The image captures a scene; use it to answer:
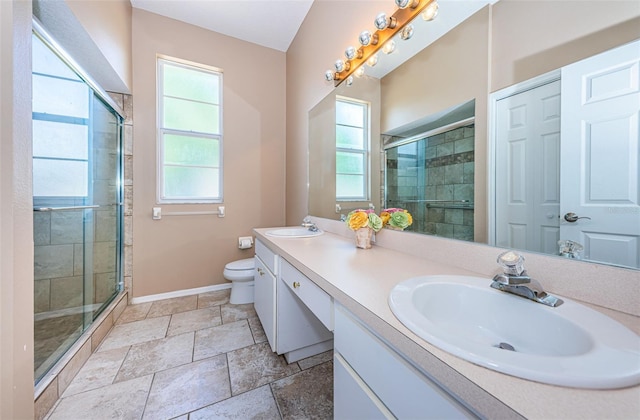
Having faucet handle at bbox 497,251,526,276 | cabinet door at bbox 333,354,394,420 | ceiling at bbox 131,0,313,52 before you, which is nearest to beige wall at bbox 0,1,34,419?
cabinet door at bbox 333,354,394,420

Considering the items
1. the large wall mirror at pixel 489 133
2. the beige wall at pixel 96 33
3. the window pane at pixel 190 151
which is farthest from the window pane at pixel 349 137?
the beige wall at pixel 96 33

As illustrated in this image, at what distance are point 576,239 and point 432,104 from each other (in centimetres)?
72

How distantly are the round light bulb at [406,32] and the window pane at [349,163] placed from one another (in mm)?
650

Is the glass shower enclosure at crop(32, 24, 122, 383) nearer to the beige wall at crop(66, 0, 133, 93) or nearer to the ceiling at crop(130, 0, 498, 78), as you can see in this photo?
the beige wall at crop(66, 0, 133, 93)

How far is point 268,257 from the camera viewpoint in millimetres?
1575

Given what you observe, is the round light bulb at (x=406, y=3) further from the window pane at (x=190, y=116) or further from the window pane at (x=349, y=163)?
the window pane at (x=190, y=116)

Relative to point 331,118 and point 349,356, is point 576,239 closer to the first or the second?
point 349,356

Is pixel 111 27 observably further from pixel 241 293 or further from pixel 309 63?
pixel 241 293

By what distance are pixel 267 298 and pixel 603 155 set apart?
5.24ft

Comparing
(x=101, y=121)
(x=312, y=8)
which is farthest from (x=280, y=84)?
(x=101, y=121)

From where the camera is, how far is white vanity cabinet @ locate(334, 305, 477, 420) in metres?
0.45

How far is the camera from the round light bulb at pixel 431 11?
1072mm

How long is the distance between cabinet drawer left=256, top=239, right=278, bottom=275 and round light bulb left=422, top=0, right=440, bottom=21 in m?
1.41

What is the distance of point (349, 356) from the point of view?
711 millimetres
